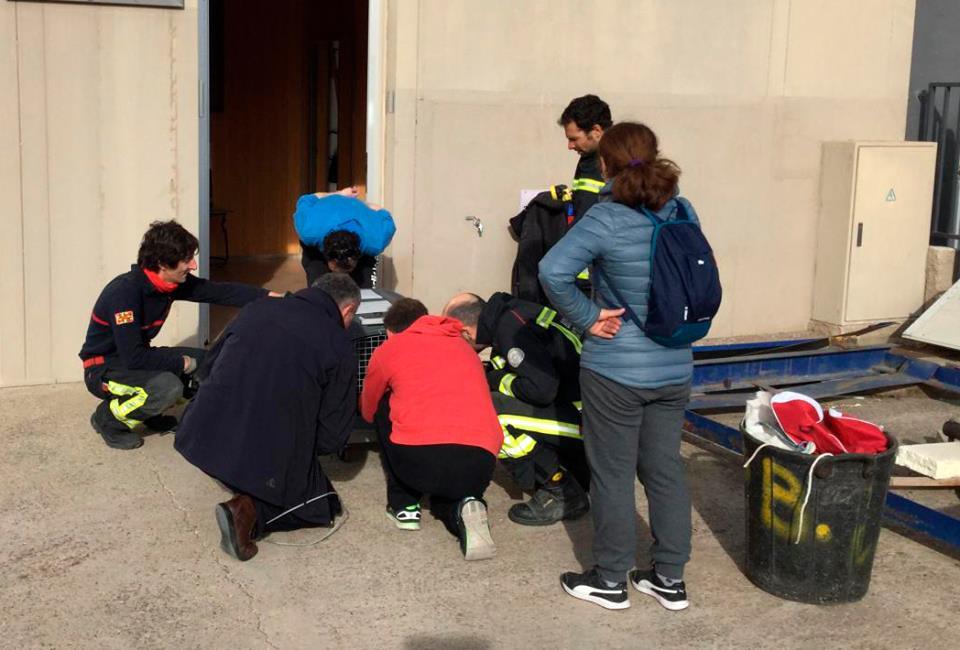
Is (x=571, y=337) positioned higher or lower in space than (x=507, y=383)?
higher

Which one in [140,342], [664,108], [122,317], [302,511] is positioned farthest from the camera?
[664,108]

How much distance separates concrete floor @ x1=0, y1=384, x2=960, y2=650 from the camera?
4520mm

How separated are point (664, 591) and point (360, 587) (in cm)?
122

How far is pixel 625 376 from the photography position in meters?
4.53

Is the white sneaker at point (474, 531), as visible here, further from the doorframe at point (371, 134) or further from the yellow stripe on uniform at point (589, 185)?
the doorframe at point (371, 134)

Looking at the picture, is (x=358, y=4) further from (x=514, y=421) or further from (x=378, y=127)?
(x=514, y=421)

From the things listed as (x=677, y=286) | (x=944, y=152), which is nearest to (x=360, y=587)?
(x=677, y=286)

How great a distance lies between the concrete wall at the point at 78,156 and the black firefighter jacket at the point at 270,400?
2617 millimetres

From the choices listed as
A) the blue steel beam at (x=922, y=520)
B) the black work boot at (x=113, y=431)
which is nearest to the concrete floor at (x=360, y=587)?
the blue steel beam at (x=922, y=520)

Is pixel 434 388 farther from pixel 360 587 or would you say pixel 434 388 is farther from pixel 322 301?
pixel 360 587

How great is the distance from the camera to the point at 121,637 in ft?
14.5

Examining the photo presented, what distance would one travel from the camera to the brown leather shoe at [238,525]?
5020 mm

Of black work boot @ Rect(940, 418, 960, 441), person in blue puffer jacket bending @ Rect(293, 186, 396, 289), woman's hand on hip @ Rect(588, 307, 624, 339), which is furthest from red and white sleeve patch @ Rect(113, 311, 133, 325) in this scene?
black work boot @ Rect(940, 418, 960, 441)

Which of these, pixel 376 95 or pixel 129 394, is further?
pixel 376 95
